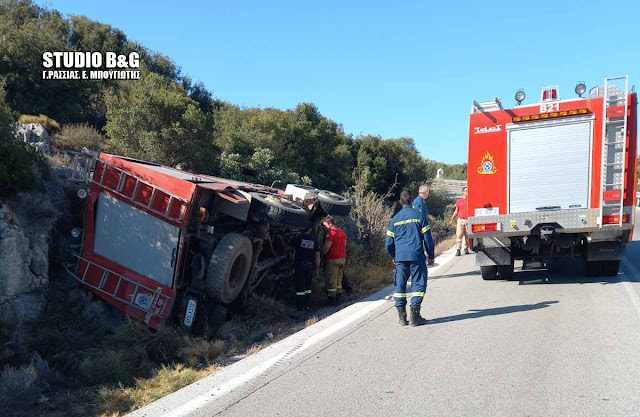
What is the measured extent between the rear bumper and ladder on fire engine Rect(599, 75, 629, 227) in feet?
0.40

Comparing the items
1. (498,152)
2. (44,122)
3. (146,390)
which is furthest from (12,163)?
(498,152)

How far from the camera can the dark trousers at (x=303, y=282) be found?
8328 mm

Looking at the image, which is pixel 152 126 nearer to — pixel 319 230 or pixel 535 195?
pixel 319 230

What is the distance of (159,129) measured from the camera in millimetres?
13641

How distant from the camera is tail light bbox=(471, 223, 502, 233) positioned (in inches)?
343

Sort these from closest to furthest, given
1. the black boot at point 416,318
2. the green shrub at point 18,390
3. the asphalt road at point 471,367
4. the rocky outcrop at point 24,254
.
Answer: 1. the asphalt road at point 471,367
2. the green shrub at point 18,390
3. the rocky outcrop at point 24,254
4. the black boot at point 416,318

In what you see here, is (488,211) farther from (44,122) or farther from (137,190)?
(44,122)

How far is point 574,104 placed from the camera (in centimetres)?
829

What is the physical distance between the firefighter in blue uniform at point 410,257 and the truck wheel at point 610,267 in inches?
170

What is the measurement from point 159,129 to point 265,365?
10.2 m

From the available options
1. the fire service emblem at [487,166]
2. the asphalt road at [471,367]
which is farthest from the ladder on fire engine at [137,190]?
the fire service emblem at [487,166]

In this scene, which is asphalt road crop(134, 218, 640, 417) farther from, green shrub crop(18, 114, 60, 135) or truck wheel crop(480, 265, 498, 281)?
green shrub crop(18, 114, 60, 135)

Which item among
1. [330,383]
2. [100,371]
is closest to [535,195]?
[330,383]

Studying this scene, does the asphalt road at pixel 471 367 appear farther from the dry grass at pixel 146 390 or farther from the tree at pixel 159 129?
the tree at pixel 159 129
